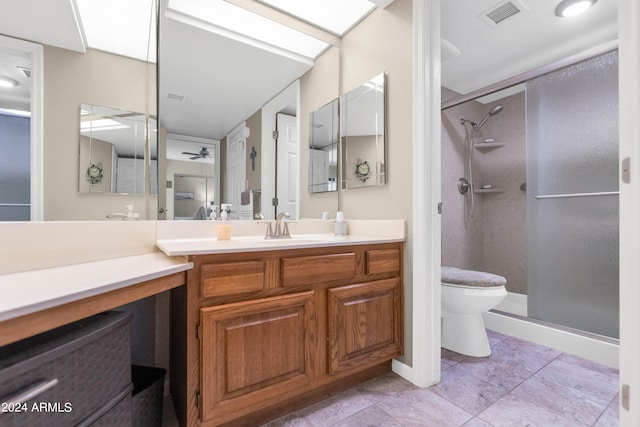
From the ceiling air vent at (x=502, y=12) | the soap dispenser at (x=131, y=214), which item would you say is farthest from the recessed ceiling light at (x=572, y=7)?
the soap dispenser at (x=131, y=214)

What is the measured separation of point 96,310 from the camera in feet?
2.53

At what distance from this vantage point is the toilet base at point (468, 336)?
6.22 ft

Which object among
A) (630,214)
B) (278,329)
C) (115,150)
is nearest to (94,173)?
(115,150)

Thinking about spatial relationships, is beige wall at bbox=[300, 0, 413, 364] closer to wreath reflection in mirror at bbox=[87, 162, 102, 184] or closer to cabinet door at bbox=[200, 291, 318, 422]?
cabinet door at bbox=[200, 291, 318, 422]

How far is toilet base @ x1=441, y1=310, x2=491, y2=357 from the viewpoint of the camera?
6.22 feet

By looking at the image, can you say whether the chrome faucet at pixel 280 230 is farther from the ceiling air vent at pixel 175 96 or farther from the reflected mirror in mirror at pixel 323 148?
the ceiling air vent at pixel 175 96

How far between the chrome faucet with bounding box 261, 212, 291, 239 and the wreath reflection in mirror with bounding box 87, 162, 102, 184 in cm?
82

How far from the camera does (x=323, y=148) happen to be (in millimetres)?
2123

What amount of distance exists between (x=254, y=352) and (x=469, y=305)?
1416 mm

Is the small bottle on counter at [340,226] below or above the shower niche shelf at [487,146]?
below

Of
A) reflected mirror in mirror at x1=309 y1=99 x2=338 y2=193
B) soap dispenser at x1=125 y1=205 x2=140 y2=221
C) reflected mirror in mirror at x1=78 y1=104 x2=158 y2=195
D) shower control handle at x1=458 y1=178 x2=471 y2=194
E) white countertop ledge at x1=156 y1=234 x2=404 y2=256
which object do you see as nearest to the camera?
white countertop ledge at x1=156 y1=234 x2=404 y2=256

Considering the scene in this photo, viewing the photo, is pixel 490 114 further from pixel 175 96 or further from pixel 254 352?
pixel 254 352

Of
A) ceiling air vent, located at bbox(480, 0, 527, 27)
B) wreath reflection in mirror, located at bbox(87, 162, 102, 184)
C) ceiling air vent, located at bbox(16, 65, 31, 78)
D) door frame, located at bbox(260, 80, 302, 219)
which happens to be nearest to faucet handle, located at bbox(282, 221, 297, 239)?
door frame, located at bbox(260, 80, 302, 219)

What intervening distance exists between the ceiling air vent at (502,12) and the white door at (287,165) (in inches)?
55.8
